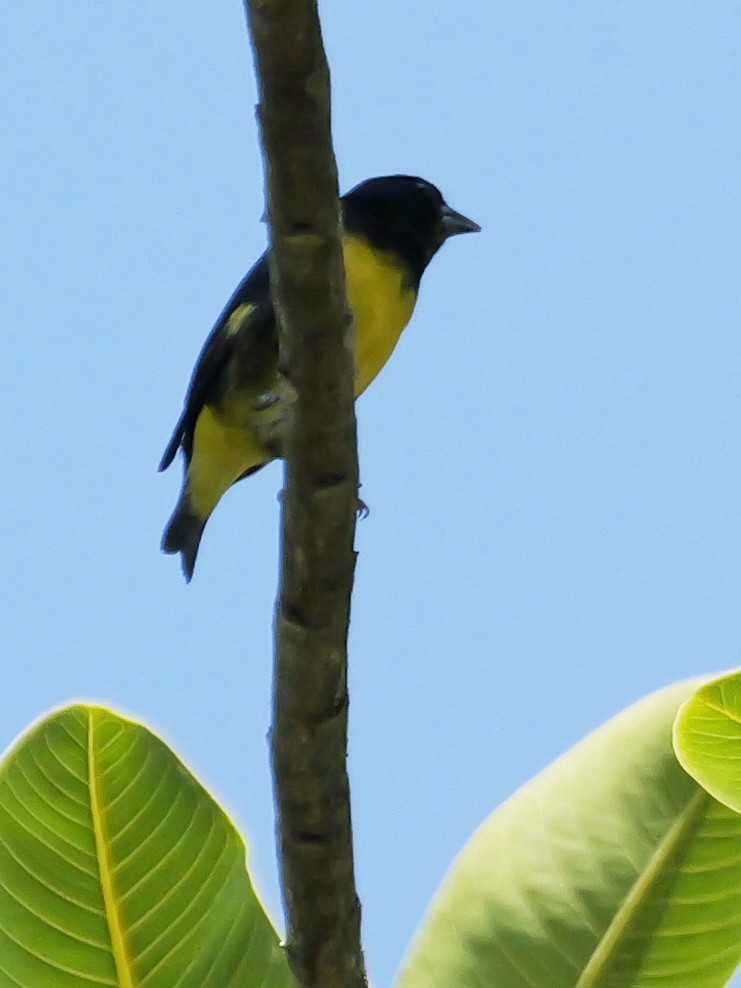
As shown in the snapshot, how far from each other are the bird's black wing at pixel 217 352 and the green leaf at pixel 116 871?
2.30m

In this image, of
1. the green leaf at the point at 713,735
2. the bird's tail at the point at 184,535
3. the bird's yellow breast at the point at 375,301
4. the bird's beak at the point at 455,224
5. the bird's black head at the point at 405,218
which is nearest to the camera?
the green leaf at the point at 713,735

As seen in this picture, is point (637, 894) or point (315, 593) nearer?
point (315, 593)

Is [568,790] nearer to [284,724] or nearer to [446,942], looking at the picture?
[446,942]

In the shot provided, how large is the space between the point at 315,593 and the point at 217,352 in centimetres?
259

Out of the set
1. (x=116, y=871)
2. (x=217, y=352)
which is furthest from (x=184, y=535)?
(x=116, y=871)

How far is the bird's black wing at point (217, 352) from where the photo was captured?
13.9 feet

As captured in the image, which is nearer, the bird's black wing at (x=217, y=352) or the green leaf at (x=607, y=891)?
the green leaf at (x=607, y=891)

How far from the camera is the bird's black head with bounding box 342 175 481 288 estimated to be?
4500 mm

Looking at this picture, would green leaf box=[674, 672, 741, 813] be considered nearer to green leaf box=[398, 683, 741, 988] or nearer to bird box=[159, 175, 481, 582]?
green leaf box=[398, 683, 741, 988]

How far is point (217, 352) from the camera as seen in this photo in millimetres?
4293

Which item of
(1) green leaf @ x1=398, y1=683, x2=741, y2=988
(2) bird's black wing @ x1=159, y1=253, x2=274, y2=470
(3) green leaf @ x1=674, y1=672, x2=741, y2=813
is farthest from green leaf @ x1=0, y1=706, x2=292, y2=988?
(2) bird's black wing @ x1=159, y1=253, x2=274, y2=470

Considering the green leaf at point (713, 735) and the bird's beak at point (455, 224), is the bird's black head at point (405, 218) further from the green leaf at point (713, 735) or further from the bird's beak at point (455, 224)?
the green leaf at point (713, 735)

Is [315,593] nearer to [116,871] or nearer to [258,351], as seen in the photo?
[116,871]

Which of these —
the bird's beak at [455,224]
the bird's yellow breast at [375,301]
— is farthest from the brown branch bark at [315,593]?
the bird's beak at [455,224]
